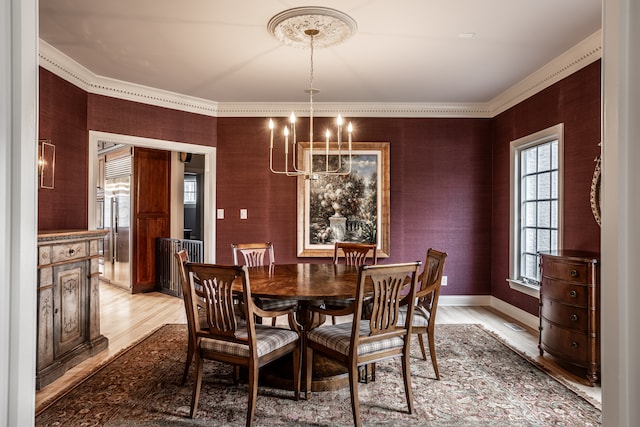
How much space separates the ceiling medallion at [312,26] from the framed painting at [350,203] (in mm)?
1963

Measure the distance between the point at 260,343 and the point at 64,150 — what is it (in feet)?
9.22

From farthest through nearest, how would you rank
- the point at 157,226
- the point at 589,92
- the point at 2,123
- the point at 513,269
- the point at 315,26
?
the point at 157,226
the point at 513,269
the point at 589,92
the point at 315,26
the point at 2,123

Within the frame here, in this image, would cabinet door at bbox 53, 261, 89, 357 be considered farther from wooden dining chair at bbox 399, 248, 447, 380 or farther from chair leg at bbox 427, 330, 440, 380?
chair leg at bbox 427, 330, 440, 380

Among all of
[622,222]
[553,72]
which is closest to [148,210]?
[553,72]

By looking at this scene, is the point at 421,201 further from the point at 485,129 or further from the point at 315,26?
the point at 315,26

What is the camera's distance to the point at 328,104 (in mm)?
5066

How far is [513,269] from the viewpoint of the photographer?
180 inches

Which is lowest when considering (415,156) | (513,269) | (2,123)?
(513,269)

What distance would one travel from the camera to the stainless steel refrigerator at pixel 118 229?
6.13m

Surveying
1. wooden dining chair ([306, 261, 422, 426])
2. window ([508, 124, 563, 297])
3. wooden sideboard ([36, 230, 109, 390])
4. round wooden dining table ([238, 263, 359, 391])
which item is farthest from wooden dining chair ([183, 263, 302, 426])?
window ([508, 124, 563, 297])

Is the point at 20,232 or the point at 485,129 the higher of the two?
the point at 485,129

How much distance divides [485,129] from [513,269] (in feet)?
5.84

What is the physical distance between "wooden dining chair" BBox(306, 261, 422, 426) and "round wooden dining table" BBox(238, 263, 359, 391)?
130 mm

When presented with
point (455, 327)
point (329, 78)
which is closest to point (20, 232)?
point (329, 78)
